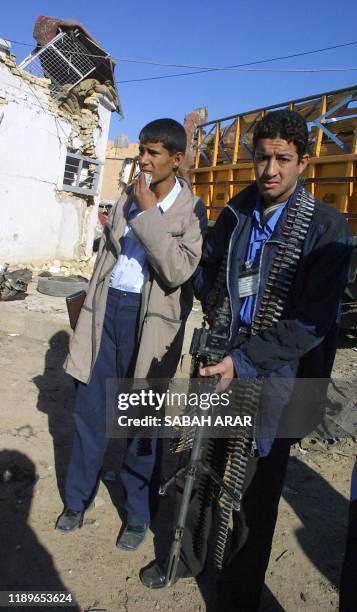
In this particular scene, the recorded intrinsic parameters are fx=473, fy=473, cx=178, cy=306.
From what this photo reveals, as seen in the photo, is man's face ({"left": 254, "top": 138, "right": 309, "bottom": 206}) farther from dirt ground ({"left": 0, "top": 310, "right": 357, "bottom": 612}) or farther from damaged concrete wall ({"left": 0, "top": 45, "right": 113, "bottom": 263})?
damaged concrete wall ({"left": 0, "top": 45, "right": 113, "bottom": 263})

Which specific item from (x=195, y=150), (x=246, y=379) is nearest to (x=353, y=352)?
(x=195, y=150)

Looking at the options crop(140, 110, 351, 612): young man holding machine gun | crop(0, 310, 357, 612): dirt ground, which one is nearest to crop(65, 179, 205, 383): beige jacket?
crop(140, 110, 351, 612): young man holding machine gun

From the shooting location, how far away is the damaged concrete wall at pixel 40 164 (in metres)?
9.51

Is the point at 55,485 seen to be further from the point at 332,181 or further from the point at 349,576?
the point at 332,181

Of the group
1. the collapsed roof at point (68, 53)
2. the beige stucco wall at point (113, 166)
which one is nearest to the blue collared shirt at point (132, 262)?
the collapsed roof at point (68, 53)

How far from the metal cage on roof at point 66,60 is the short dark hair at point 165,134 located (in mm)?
9846

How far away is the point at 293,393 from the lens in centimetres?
183

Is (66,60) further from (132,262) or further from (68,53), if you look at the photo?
(132,262)

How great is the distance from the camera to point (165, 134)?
2191 millimetres

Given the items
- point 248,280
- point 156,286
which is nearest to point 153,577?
point 156,286

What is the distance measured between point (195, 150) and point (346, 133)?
3.25 m

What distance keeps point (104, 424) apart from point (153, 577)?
2.49 ft

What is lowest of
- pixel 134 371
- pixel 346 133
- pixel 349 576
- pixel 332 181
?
pixel 349 576

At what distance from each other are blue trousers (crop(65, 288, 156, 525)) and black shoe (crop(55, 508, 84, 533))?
1.3 inches
